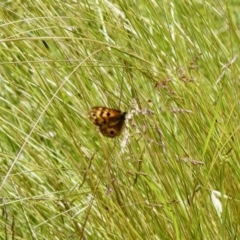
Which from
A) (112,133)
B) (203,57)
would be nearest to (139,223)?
(112,133)

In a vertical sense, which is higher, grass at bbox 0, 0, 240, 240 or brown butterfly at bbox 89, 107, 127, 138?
brown butterfly at bbox 89, 107, 127, 138

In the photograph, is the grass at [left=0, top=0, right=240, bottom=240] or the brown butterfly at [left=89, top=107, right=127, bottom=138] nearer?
the brown butterfly at [left=89, top=107, right=127, bottom=138]

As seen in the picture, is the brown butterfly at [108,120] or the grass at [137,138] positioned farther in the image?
the grass at [137,138]

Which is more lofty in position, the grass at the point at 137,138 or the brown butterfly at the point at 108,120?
the brown butterfly at the point at 108,120

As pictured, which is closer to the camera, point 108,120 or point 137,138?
Result: point 108,120
